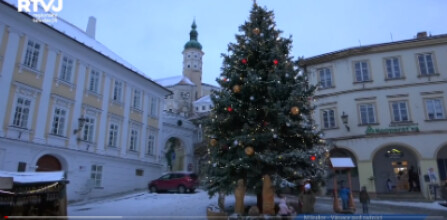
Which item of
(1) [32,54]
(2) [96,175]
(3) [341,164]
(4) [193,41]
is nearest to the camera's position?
(3) [341,164]

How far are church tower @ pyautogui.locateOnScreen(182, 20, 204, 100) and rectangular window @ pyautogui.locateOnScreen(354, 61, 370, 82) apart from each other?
206 ft

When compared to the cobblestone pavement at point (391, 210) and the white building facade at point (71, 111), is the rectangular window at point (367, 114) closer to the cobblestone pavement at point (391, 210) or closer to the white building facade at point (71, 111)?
the cobblestone pavement at point (391, 210)

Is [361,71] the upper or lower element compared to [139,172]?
upper

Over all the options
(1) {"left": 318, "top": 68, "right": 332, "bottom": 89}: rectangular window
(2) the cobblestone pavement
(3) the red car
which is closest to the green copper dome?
(1) {"left": 318, "top": 68, "right": 332, "bottom": 89}: rectangular window

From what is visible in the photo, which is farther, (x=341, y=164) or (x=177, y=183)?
(x=177, y=183)

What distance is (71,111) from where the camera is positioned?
21703 millimetres

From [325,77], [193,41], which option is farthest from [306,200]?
[193,41]

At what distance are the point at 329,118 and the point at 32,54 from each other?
66.2 feet

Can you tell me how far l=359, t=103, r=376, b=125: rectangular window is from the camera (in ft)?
79.9

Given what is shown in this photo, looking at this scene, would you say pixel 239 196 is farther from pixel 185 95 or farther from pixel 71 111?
pixel 185 95

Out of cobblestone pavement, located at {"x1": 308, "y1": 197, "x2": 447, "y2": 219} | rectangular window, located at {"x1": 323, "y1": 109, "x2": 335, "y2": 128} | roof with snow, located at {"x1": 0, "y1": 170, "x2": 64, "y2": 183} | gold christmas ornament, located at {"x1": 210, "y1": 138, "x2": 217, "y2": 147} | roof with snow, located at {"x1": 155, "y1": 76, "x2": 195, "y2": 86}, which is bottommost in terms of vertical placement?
cobblestone pavement, located at {"x1": 308, "y1": 197, "x2": 447, "y2": 219}

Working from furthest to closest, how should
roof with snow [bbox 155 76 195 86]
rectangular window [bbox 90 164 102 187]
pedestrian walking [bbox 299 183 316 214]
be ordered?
roof with snow [bbox 155 76 195 86] → rectangular window [bbox 90 164 102 187] → pedestrian walking [bbox 299 183 316 214]

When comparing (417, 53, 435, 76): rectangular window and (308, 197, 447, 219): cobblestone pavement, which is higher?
(417, 53, 435, 76): rectangular window

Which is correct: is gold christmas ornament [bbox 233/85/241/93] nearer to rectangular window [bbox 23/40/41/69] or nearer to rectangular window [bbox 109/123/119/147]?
rectangular window [bbox 23/40/41/69]
